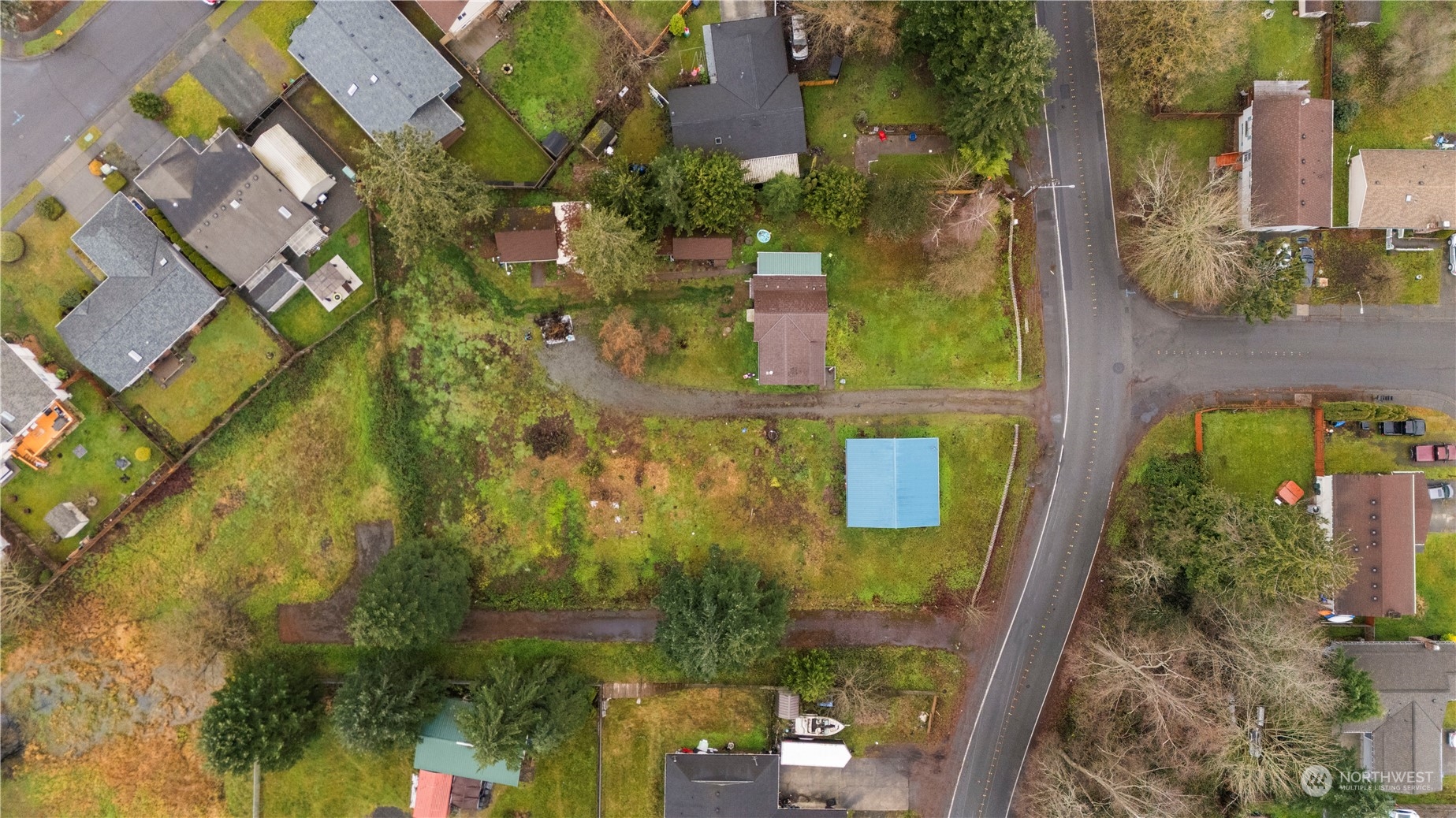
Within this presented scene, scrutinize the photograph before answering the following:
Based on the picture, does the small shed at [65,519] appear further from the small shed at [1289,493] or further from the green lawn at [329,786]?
the small shed at [1289,493]

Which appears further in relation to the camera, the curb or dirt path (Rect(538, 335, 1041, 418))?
dirt path (Rect(538, 335, 1041, 418))

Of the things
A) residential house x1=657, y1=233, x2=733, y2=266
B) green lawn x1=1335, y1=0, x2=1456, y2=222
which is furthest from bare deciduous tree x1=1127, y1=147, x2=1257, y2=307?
residential house x1=657, y1=233, x2=733, y2=266

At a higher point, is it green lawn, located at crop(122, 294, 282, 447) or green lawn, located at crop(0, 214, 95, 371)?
green lawn, located at crop(0, 214, 95, 371)

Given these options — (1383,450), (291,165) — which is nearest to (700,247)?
(291,165)

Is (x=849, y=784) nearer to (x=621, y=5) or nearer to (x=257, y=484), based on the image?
(x=257, y=484)

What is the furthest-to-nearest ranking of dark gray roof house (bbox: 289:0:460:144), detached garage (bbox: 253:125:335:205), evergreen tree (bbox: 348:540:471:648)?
detached garage (bbox: 253:125:335:205), dark gray roof house (bbox: 289:0:460:144), evergreen tree (bbox: 348:540:471:648)

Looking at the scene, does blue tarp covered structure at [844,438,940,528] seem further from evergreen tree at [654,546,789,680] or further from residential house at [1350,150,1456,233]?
residential house at [1350,150,1456,233]
